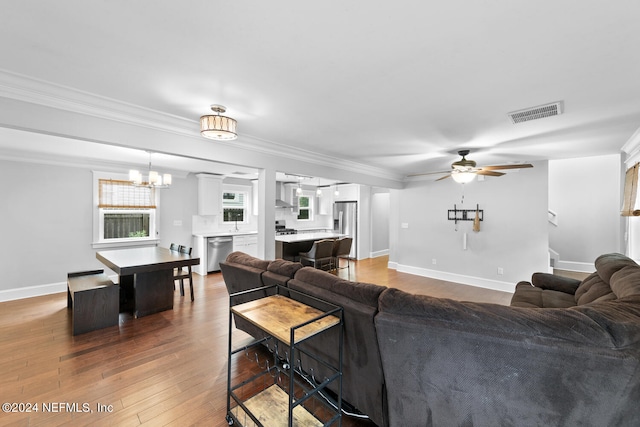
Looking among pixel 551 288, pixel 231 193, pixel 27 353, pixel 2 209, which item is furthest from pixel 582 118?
pixel 2 209

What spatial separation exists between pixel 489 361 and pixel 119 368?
2.94 m

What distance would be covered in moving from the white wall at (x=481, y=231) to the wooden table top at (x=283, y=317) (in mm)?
4782

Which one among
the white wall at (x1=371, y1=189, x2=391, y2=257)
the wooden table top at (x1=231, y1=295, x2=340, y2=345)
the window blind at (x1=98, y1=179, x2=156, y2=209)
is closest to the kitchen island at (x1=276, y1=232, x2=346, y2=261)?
the white wall at (x1=371, y1=189, x2=391, y2=257)

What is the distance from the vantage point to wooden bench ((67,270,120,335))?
2.96m

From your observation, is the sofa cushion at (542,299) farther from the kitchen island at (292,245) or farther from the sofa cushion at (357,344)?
the kitchen island at (292,245)

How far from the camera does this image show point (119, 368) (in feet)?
7.66

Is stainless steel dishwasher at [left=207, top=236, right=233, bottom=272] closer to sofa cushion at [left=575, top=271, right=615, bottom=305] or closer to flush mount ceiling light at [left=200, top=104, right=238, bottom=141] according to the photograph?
flush mount ceiling light at [left=200, top=104, right=238, bottom=141]

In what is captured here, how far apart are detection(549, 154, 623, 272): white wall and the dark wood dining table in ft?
27.8

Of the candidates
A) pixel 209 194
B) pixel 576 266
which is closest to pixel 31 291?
pixel 209 194

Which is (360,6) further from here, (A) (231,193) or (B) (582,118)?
(A) (231,193)

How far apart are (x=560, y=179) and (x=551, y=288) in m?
5.15

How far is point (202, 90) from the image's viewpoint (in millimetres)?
2037

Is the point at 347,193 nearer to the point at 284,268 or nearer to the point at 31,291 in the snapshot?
the point at 284,268

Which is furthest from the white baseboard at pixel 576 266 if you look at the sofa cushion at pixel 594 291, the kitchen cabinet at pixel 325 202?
the kitchen cabinet at pixel 325 202
